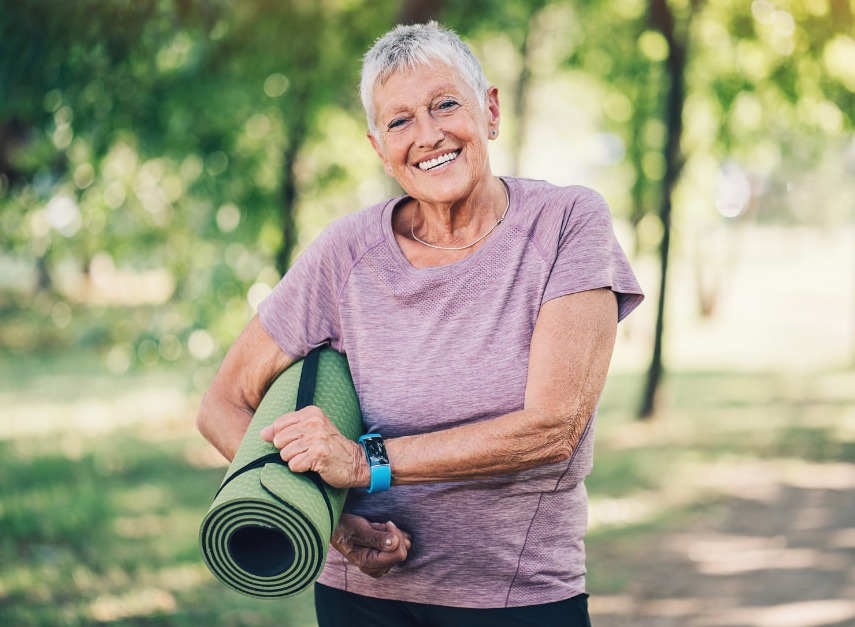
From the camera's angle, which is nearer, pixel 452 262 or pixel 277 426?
pixel 277 426

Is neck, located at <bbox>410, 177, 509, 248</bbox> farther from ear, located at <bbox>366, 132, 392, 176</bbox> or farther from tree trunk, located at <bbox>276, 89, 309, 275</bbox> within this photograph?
tree trunk, located at <bbox>276, 89, 309, 275</bbox>

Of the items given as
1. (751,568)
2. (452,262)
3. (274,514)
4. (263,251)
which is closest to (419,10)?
(263,251)

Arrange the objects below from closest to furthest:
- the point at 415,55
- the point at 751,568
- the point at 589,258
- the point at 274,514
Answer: the point at 274,514
the point at 589,258
the point at 415,55
the point at 751,568

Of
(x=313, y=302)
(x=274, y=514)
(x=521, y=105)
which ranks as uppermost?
(x=521, y=105)

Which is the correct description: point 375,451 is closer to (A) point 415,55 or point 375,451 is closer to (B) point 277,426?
(B) point 277,426

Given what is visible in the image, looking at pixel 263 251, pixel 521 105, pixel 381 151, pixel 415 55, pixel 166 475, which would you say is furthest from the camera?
pixel 521 105

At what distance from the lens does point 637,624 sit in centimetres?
547

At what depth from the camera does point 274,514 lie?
193 cm

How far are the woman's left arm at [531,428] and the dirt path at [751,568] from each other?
151 inches

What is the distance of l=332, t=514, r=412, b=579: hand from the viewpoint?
6.89ft

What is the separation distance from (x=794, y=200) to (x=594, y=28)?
26.1m

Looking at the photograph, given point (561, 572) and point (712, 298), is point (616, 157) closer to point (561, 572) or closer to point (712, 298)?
point (712, 298)

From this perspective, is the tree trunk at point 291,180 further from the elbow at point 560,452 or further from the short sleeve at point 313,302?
the elbow at point 560,452

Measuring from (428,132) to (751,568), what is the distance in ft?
17.0
